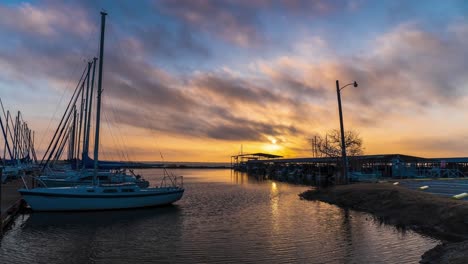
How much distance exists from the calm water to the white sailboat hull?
34.3 inches

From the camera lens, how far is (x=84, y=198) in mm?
30719

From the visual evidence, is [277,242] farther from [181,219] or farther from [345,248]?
[181,219]

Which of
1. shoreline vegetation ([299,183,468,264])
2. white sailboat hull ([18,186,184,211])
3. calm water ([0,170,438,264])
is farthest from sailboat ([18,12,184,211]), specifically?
shoreline vegetation ([299,183,468,264])

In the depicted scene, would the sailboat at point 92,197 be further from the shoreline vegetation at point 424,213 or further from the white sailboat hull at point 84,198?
the shoreline vegetation at point 424,213

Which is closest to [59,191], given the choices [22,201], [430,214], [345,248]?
[22,201]

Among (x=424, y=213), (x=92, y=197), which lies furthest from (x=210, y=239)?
(x=92, y=197)

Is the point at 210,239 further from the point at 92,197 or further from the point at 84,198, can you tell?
the point at 84,198

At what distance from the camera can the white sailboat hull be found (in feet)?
98.3

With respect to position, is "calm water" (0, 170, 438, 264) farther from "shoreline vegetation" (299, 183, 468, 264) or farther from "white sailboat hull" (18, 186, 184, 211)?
"shoreline vegetation" (299, 183, 468, 264)

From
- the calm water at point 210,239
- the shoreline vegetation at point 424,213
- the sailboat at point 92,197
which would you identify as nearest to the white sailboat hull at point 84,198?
the sailboat at point 92,197

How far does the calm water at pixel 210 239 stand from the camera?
1659 centimetres

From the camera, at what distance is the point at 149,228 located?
24406 mm

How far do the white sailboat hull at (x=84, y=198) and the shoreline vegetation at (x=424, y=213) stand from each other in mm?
19414

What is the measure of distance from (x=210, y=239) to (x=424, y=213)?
14.2 m
